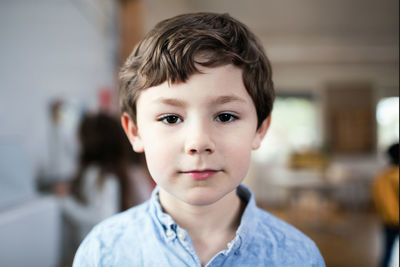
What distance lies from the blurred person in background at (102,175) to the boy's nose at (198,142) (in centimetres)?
104

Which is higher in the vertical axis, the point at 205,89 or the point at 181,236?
the point at 205,89

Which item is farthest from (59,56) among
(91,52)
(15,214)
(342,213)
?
(342,213)

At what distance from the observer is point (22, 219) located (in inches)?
33.5

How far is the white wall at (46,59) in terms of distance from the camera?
3.88 feet

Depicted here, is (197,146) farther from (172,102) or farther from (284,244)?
(284,244)

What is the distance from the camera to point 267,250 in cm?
58

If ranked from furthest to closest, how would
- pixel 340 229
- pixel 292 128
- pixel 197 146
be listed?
1. pixel 292 128
2. pixel 340 229
3. pixel 197 146

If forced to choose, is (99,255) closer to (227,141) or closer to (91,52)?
(227,141)

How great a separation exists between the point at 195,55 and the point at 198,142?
15 cm

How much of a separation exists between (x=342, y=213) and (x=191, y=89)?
17.8ft

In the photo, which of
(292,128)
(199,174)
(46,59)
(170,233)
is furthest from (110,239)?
(292,128)

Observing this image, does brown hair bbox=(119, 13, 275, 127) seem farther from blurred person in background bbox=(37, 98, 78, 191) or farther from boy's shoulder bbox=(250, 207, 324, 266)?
blurred person in background bbox=(37, 98, 78, 191)

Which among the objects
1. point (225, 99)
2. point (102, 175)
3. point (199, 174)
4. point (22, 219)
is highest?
point (225, 99)

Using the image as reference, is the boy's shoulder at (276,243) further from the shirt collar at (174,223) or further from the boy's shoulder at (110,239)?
the boy's shoulder at (110,239)
